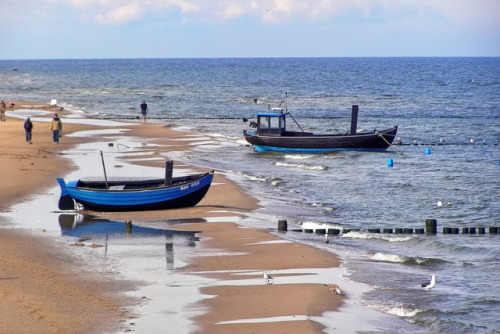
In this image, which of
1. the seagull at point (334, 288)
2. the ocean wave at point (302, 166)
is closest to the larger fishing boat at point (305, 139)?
the ocean wave at point (302, 166)

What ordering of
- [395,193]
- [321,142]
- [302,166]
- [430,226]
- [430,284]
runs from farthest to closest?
1. [321,142]
2. [302,166]
3. [395,193]
4. [430,226]
5. [430,284]

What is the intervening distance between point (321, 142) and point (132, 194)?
20.9 meters

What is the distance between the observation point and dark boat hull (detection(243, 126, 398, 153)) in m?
46.4

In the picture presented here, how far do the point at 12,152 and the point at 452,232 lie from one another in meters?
23.2

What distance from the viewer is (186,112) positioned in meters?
76.9

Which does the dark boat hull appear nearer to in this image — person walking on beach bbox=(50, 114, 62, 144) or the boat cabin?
the boat cabin

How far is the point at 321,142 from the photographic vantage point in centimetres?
4628

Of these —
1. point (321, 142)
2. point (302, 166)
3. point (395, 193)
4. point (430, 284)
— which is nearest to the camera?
point (430, 284)

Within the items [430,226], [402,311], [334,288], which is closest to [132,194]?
[430,226]

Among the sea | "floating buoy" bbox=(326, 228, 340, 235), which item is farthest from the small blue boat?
"floating buoy" bbox=(326, 228, 340, 235)

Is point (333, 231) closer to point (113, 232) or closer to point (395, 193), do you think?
point (113, 232)

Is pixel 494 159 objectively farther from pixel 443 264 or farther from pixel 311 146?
pixel 443 264

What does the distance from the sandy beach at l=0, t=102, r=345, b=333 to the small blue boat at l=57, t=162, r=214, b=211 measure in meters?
0.37

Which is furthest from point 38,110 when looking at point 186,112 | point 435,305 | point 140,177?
point 435,305
